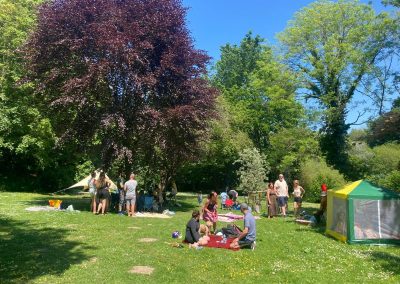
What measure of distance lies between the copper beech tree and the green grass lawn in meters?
5.53

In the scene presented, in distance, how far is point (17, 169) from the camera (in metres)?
33.7

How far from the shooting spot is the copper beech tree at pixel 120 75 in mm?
17047

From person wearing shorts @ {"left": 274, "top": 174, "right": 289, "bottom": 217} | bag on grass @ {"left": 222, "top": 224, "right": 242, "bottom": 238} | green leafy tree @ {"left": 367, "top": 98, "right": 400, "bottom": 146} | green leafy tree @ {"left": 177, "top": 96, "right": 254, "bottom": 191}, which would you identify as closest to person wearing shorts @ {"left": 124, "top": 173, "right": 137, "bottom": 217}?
bag on grass @ {"left": 222, "top": 224, "right": 242, "bottom": 238}

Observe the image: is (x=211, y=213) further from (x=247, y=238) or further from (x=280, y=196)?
(x=280, y=196)

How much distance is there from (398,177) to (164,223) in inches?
719

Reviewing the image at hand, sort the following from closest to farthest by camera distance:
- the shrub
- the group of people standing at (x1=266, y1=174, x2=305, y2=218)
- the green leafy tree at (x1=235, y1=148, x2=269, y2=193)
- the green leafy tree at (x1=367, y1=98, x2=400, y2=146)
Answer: the green leafy tree at (x1=367, y1=98, x2=400, y2=146)
the group of people standing at (x1=266, y1=174, x2=305, y2=218)
the green leafy tree at (x1=235, y1=148, x2=269, y2=193)
the shrub

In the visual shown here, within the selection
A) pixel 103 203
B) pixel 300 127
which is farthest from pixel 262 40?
pixel 103 203

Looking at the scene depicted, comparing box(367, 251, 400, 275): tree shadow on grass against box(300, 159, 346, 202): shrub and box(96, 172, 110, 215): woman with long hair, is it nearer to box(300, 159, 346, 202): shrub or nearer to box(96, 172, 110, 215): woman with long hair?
box(96, 172, 110, 215): woman with long hair

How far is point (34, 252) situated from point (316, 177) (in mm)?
26953

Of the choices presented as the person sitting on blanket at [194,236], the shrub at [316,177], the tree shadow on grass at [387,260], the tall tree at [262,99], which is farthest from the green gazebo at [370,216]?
the tall tree at [262,99]

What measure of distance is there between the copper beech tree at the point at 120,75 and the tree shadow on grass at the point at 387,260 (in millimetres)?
9738

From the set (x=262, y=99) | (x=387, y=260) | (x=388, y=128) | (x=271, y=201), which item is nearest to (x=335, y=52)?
(x=262, y=99)

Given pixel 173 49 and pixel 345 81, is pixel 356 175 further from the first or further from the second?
pixel 173 49

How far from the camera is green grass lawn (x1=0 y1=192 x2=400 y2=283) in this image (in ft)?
25.9
